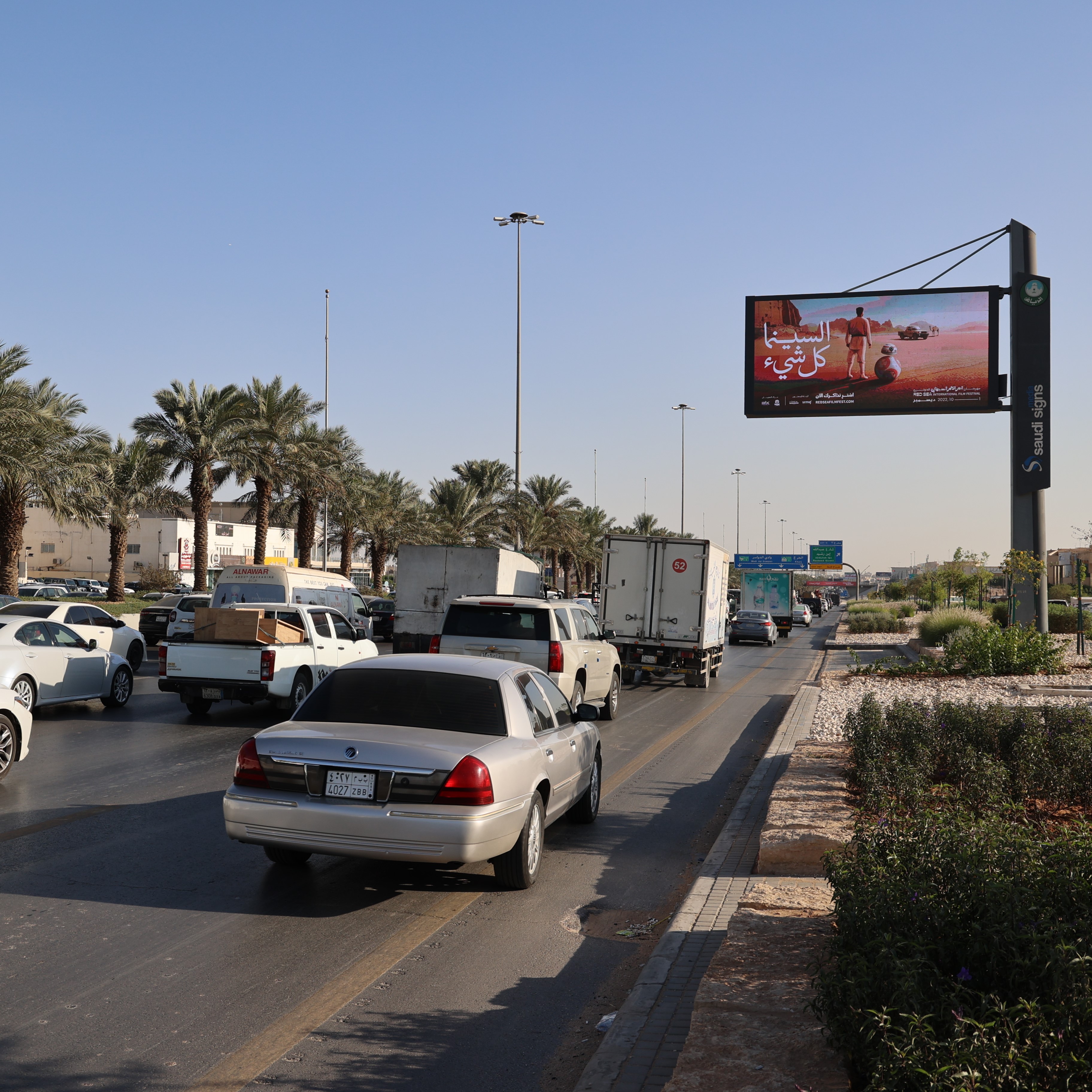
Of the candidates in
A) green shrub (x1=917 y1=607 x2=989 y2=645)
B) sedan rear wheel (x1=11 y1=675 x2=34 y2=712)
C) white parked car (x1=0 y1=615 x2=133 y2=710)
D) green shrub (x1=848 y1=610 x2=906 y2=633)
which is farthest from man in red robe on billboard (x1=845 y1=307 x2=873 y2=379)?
sedan rear wheel (x1=11 y1=675 x2=34 y2=712)

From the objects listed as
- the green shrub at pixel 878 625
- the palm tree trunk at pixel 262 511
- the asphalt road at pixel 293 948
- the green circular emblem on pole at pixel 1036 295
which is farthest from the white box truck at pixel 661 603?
the green shrub at pixel 878 625

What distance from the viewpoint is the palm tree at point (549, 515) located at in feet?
204

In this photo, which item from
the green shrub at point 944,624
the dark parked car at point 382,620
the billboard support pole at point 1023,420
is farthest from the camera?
the dark parked car at point 382,620

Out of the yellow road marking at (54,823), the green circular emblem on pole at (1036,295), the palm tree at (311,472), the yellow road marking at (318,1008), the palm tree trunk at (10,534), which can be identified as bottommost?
the yellow road marking at (54,823)

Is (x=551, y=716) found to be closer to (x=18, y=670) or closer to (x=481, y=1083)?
(x=481, y=1083)

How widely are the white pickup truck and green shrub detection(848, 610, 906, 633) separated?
117 feet

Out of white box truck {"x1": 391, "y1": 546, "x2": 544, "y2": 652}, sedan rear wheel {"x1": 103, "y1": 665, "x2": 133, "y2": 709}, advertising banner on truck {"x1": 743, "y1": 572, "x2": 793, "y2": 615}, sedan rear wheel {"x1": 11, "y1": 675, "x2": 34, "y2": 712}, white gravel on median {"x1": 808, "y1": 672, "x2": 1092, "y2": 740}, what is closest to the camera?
sedan rear wheel {"x1": 11, "y1": 675, "x2": 34, "y2": 712}

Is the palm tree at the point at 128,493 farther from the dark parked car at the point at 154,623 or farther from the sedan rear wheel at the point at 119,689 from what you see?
the sedan rear wheel at the point at 119,689

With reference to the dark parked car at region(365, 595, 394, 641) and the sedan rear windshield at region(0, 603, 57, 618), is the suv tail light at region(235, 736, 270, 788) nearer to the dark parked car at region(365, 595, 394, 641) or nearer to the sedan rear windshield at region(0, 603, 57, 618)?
the sedan rear windshield at region(0, 603, 57, 618)

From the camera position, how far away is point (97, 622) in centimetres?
2186

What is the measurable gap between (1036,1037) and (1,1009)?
4144 mm

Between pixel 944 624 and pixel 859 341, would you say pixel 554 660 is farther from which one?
pixel 944 624

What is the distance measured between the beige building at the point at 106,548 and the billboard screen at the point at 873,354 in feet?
233

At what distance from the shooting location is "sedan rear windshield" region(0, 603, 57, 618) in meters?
21.0
